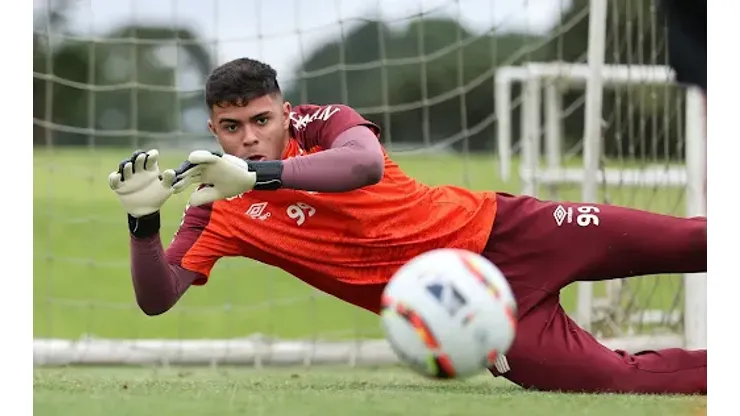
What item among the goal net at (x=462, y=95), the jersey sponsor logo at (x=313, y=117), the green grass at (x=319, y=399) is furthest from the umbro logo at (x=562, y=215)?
the goal net at (x=462, y=95)

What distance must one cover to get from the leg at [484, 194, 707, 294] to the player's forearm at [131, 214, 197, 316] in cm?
115

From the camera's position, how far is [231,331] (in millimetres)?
10664

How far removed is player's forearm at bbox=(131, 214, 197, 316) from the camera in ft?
13.7

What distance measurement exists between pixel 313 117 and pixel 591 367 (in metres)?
1.31

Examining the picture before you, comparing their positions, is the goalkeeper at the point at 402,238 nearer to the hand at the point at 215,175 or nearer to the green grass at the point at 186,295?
the hand at the point at 215,175

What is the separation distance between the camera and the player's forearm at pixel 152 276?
4168 millimetres

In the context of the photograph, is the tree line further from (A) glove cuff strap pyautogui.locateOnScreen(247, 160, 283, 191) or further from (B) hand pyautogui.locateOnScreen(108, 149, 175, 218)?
(B) hand pyautogui.locateOnScreen(108, 149, 175, 218)

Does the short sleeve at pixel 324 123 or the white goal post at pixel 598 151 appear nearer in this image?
the short sleeve at pixel 324 123

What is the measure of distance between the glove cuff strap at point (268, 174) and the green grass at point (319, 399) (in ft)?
2.21

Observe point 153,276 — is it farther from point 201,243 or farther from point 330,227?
point 330,227

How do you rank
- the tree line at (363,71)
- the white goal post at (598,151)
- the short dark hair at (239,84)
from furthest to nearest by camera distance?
the tree line at (363,71)
the white goal post at (598,151)
the short dark hair at (239,84)

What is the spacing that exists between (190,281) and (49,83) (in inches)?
124

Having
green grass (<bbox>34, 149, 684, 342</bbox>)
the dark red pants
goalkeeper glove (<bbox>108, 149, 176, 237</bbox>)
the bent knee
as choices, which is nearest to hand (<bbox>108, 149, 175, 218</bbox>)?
goalkeeper glove (<bbox>108, 149, 176, 237</bbox>)
